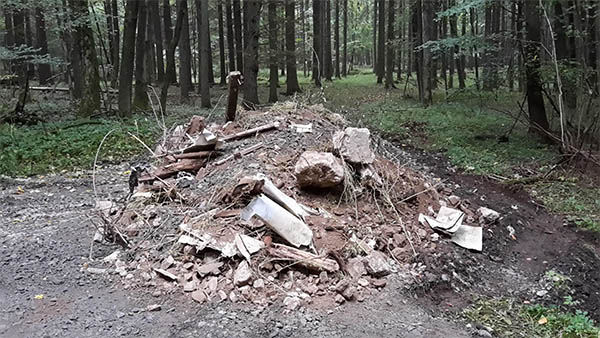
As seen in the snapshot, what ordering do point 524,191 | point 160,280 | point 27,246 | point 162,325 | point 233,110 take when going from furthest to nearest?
point 233,110 → point 524,191 → point 27,246 → point 160,280 → point 162,325

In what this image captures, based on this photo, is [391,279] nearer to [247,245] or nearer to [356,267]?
[356,267]

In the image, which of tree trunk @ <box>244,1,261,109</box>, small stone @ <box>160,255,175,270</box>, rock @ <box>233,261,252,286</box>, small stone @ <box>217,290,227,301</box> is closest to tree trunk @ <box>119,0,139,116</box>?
tree trunk @ <box>244,1,261,109</box>

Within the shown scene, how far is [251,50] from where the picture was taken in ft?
43.6

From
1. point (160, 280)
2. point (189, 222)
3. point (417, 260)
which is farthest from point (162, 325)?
point (417, 260)

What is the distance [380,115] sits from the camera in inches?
536

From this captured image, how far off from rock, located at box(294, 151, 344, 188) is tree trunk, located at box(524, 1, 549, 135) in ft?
19.4

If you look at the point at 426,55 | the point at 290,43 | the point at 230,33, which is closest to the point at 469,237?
the point at 426,55

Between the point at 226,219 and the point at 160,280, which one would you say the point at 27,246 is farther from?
the point at 226,219

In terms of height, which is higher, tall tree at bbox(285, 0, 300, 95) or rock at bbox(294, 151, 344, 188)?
tall tree at bbox(285, 0, 300, 95)

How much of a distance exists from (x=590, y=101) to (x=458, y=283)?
5.46 meters

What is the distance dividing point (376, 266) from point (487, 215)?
91.8 inches

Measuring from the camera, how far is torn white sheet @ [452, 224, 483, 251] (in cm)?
523

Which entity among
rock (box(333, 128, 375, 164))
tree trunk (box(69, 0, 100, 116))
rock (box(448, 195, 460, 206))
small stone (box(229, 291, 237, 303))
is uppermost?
tree trunk (box(69, 0, 100, 116))

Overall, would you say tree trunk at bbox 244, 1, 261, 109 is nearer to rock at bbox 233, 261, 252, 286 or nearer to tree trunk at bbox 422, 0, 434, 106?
tree trunk at bbox 422, 0, 434, 106
